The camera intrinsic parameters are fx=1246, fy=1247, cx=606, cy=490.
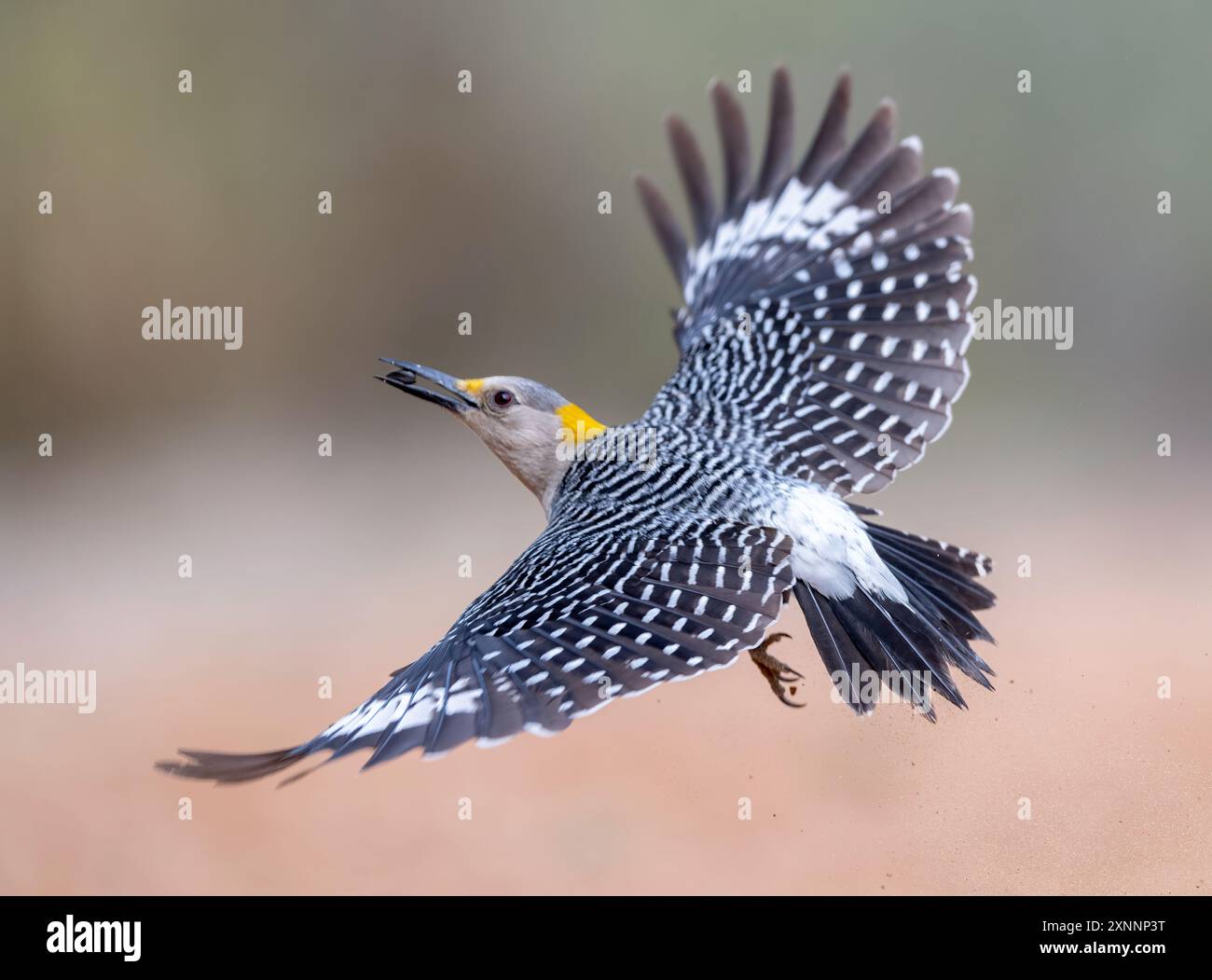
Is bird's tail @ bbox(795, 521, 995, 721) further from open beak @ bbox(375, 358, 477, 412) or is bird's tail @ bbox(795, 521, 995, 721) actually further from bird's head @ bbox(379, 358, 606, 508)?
open beak @ bbox(375, 358, 477, 412)

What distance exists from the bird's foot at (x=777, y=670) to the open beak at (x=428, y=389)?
1.83m

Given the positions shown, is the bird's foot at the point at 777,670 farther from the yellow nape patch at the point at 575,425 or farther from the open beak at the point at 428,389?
the open beak at the point at 428,389

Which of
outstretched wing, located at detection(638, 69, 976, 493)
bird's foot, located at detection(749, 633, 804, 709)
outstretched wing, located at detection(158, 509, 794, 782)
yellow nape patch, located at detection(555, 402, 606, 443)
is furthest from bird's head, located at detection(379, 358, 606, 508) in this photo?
bird's foot, located at detection(749, 633, 804, 709)

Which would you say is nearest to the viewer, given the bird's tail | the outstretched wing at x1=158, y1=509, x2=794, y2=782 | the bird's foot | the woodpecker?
the outstretched wing at x1=158, y1=509, x2=794, y2=782

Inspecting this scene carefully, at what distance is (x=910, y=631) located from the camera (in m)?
5.01

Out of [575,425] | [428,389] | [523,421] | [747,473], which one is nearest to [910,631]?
A: [747,473]

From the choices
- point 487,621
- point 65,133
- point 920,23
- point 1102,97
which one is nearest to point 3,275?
point 65,133

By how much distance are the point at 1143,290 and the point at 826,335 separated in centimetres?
1177

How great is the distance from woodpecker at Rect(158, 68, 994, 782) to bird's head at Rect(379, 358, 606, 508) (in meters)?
0.01

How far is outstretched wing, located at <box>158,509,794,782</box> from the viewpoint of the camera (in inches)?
162

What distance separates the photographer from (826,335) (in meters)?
6.48

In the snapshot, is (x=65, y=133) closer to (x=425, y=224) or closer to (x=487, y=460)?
(x=425, y=224)

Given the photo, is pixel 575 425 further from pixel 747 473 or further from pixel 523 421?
pixel 747 473

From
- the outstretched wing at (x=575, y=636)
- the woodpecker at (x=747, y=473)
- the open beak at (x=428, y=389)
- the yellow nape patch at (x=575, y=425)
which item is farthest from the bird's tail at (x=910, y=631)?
the open beak at (x=428, y=389)
